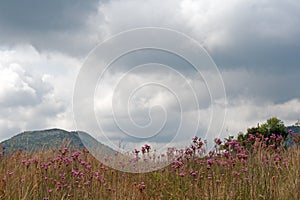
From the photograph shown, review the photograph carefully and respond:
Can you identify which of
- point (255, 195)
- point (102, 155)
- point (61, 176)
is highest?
point (102, 155)

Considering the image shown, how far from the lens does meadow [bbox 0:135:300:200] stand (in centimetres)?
713

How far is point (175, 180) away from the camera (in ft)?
28.5

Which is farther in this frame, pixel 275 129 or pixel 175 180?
pixel 275 129

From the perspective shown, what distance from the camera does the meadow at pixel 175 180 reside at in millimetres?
7133

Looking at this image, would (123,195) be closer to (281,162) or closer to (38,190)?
(38,190)

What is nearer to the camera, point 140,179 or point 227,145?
point 227,145

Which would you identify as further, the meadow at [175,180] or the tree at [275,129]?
the tree at [275,129]

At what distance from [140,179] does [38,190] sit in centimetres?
272

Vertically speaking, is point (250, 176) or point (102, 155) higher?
point (102, 155)

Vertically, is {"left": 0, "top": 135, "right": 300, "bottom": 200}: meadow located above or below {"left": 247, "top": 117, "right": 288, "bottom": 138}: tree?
below

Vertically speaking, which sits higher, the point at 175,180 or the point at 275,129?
the point at 275,129

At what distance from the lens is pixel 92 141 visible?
33.3 ft

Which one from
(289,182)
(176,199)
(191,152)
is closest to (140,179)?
(191,152)

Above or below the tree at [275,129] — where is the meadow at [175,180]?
below
